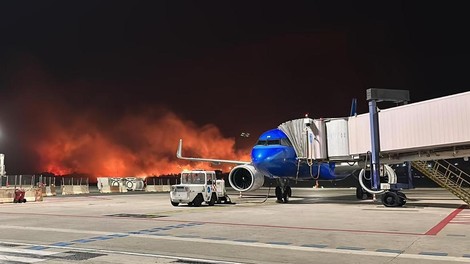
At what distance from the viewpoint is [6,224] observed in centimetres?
1545

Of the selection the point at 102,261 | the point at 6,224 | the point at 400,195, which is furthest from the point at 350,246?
the point at 400,195

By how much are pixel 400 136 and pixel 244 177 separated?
1148 centimetres

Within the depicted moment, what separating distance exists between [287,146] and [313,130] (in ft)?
6.46

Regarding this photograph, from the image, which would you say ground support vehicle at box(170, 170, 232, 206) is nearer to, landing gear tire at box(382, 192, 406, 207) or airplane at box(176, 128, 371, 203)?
airplane at box(176, 128, 371, 203)

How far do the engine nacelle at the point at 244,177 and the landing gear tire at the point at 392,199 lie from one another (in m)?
8.45

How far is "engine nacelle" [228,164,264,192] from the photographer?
27.9m

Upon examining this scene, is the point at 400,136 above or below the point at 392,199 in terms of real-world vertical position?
above

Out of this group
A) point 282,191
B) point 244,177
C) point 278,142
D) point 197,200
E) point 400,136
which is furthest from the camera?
point 244,177

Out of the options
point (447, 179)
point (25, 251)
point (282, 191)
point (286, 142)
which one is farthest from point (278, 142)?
point (25, 251)

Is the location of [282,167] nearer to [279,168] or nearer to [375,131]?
[279,168]

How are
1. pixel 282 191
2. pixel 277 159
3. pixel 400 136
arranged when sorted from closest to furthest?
pixel 400 136, pixel 277 159, pixel 282 191

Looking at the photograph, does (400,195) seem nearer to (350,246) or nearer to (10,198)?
(350,246)

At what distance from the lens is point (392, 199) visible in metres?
22.0

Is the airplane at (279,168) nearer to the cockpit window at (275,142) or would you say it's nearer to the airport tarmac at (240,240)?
the cockpit window at (275,142)
